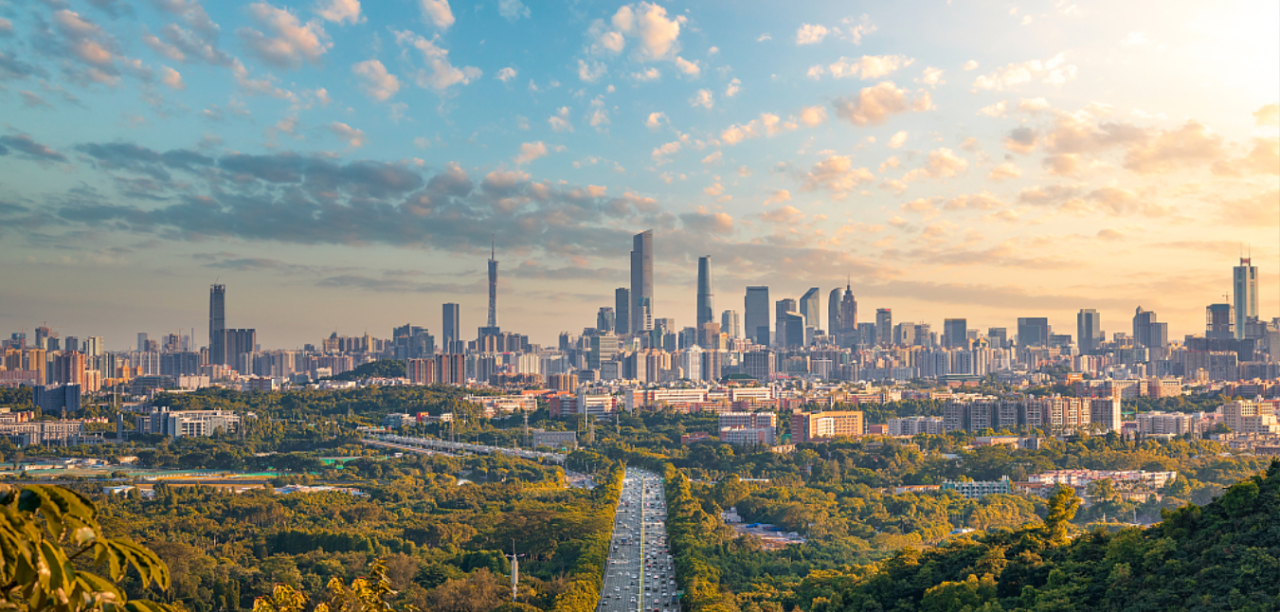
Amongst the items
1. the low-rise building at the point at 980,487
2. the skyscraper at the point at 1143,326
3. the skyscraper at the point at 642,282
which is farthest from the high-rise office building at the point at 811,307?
the low-rise building at the point at 980,487

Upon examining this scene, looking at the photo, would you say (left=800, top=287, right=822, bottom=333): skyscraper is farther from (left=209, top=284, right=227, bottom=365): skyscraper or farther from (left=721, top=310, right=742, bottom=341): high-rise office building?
(left=209, top=284, right=227, bottom=365): skyscraper

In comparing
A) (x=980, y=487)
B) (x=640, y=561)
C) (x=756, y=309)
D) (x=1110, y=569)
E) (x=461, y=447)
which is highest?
(x=756, y=309)

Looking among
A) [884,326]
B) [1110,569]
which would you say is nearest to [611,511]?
[1110,569]

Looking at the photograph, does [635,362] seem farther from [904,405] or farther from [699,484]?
[699,484]

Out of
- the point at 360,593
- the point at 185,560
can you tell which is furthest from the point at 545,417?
the point at 360,593

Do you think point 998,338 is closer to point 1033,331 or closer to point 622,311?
point 1033,331

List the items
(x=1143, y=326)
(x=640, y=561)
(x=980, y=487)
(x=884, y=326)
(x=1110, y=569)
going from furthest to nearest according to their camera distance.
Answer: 1. (x=884, y=326)
2. (x=1143, y=326)
3. (x=980, y=487)
4. (x=640, y=561)
5. (x=1110, y=569)
